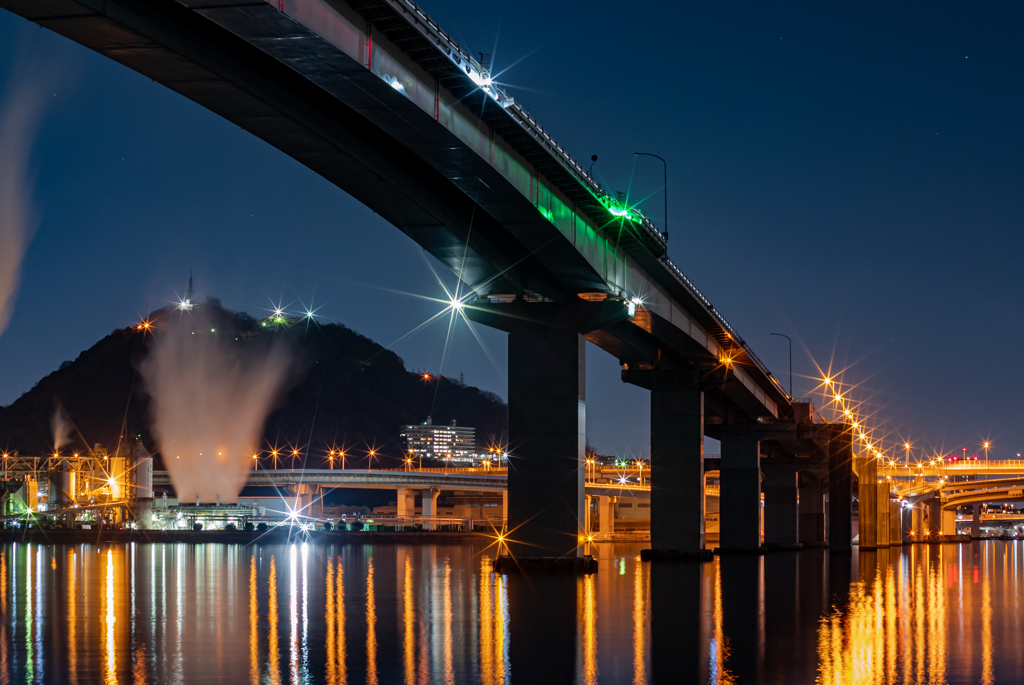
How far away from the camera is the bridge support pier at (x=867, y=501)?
374ft

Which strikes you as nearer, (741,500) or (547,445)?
(547,445)

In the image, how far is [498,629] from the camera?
97.9 ft

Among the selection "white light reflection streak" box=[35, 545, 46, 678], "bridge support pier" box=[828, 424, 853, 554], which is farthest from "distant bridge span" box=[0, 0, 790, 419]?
"bridge support pier" box=[828, 424, 853, 554]

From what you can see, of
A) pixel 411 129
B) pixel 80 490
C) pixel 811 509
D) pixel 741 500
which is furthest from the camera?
pixel 80 490

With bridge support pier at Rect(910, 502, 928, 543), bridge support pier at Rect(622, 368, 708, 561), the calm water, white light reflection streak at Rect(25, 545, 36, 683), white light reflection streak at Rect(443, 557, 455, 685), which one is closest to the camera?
white light reflection streak at Rect(443, 557, 455, 685)

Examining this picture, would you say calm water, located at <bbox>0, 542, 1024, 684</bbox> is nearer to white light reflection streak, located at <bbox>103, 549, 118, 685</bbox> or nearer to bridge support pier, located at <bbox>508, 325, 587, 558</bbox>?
white light reflection streak, located at <bbox>103, 549, 118, 685</bbox>

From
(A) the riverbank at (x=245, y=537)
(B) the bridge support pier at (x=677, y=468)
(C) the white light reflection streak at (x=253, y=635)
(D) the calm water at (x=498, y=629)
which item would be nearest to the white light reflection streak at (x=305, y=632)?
(D) the calm water at (x=498, y=629)

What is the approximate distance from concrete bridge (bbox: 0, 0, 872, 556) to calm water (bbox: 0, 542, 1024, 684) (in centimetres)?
1142

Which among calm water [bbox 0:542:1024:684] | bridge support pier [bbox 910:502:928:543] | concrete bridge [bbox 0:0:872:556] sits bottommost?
bridge support pier [bbox 910:502:928:543]

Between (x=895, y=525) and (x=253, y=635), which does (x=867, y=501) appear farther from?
(x=253, y=635)

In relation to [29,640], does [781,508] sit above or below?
below

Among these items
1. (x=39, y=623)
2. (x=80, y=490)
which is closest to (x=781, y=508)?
(x=39, y=623)

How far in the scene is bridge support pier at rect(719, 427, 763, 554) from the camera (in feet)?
317

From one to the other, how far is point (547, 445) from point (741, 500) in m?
45.8
